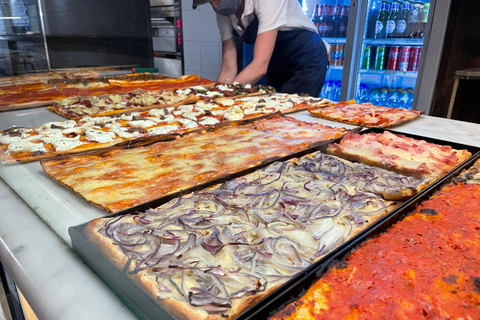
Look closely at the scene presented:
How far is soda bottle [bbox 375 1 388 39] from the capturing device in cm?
480

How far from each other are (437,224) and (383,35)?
167 inches

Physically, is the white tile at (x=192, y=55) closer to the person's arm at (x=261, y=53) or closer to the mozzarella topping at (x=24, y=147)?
the person's arm at (x=261, y=53)

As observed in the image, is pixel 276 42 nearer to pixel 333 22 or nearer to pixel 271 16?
pixel 271 16

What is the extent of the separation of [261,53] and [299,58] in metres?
0.73

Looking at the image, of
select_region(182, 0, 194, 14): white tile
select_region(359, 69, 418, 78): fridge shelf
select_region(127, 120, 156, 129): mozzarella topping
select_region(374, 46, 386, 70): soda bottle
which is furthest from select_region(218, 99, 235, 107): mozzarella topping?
select_region(182, 0, 194, 14): white tile

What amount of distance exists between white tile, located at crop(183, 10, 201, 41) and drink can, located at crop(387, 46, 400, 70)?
3.49 m

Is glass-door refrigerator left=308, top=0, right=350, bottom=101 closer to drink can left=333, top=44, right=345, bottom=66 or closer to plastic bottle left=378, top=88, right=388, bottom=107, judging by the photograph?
drink can left=333, top=44, right=345, bottom=66

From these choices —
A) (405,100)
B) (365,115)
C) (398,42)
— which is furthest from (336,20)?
(365,115)

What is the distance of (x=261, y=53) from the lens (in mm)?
3814

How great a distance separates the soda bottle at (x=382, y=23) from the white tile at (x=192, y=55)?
3.30 m

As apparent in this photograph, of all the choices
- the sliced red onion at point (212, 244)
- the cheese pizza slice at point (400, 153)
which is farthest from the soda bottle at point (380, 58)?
the sliced red onion at point (212, 244)

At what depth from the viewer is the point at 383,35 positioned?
4.82 metres

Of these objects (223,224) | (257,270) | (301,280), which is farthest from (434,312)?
(223,224)

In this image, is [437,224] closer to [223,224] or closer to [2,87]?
[223,224]
